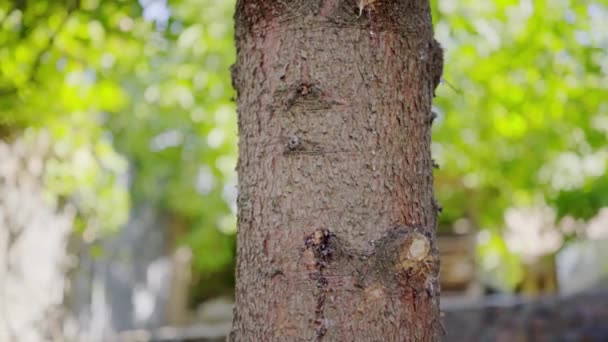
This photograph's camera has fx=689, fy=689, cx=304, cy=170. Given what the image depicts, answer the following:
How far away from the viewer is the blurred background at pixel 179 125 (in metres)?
3.21

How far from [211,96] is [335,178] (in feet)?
15.7

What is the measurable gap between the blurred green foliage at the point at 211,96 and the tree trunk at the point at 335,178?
437 millimetres

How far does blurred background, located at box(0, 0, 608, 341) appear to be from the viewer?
321cm

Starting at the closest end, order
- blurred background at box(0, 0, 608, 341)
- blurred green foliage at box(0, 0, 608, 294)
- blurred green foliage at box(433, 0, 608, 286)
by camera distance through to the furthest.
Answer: blurred green foliage at box(0, 0, 608, 294)
blurred background at box(0, 0, 608, 341)
blurred green foliage at box(433, 0, 608, 286)

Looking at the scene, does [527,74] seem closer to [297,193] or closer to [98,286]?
[297,193]

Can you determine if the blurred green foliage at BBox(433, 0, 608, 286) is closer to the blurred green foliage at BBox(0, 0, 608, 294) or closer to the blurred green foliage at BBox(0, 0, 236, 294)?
the blurred green foliage at BBox(0, 0, 608, 294)

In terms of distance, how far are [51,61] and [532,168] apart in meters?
5.06

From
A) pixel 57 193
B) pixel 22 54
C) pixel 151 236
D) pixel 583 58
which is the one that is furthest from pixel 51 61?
pixel 151 236

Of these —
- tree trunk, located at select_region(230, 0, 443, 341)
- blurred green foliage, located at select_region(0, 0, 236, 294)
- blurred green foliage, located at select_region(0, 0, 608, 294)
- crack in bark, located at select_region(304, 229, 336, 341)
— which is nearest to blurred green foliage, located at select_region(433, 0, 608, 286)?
blurred green foliage, located at select_region(0, 0, 608, 294)

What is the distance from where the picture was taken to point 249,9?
127 cm

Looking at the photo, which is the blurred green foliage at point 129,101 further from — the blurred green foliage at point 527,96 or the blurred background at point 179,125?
the blurred green foliage at point 527,96

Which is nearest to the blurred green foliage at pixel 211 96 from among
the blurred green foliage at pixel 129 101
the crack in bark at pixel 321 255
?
the blurred green foliage at pixel 129 101

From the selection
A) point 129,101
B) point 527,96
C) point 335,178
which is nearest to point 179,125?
point 129,101

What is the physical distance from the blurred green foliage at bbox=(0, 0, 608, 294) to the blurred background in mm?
14
